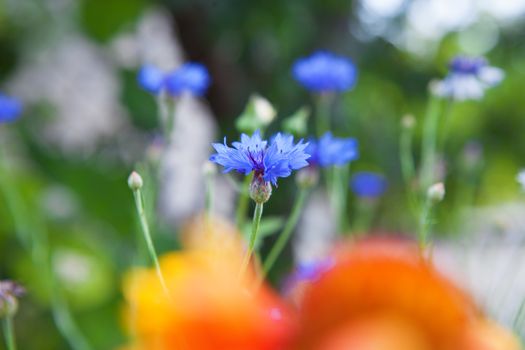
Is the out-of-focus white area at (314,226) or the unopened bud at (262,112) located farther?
the out-of-focus white area at (314,226)

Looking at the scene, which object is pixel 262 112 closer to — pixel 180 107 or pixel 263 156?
pixel 263 156

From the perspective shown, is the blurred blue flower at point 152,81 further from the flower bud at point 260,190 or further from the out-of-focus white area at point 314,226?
the out-of-focus white area at point 314,226

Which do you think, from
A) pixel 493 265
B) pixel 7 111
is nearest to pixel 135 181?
pixel 7 111

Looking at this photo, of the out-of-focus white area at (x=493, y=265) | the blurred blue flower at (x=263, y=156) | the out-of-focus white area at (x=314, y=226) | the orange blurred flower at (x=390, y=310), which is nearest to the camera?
the orange blurred flower at (x=390, y=310)

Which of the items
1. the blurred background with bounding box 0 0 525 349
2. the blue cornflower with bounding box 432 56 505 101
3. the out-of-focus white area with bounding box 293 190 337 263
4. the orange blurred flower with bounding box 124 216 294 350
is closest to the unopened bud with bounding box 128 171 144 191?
the orange blurred flower with bounding box 124 216 294 350

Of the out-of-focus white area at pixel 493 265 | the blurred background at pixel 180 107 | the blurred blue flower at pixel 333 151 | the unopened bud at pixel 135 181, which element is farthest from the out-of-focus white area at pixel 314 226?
the unopened bud at pixel 135 181

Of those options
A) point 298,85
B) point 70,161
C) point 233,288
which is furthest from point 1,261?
point 233,288
